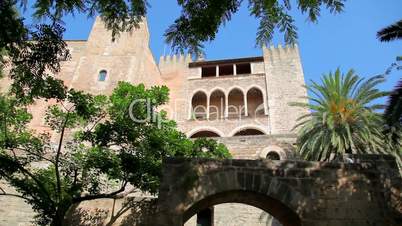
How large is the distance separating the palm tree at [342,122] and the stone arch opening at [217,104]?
1301cm

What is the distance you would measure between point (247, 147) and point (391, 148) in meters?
7.47

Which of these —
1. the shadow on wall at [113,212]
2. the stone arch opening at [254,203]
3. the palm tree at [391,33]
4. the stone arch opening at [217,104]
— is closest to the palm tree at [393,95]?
the palm tree at [391,33]

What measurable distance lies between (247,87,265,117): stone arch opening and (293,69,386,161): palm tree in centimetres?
1135

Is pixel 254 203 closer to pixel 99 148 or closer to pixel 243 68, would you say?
pixel 99 148

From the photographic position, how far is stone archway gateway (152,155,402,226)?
621 centimetres

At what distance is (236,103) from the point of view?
1238 inches

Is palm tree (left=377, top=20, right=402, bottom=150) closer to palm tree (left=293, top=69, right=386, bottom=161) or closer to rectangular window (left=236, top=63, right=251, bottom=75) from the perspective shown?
palm tree (left=293, top=69, right=386, bottom=161)

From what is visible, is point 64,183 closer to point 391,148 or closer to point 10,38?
point 10,38

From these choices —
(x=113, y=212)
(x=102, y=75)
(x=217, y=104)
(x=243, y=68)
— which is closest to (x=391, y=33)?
(x=113, y=212)

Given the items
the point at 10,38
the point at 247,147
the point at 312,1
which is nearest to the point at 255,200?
the point at 312,1

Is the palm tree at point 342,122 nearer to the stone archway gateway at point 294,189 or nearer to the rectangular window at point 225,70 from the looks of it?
the stone archway gateway at point 294,189

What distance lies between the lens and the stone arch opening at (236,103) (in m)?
30.4

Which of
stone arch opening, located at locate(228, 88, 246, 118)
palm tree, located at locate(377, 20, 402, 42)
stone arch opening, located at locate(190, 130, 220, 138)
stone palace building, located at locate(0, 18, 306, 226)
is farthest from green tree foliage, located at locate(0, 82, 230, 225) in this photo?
stone arch opening, located at locate(228, 88, 246, 118)

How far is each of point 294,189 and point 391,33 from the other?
6.57 metres
